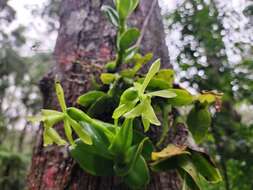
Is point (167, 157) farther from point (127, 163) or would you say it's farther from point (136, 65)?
point (136, 65)

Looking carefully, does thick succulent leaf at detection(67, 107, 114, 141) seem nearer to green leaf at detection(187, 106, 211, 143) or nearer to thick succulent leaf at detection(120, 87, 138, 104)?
thick succulent leaf at detection(120, 87, 138, 104)

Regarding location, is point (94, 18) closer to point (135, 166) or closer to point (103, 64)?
point (103, 64)

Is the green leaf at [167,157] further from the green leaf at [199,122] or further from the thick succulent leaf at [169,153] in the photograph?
the green leaf at [199,122]

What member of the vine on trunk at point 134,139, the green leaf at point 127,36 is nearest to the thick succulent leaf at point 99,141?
the vine on trunk at point 134,139

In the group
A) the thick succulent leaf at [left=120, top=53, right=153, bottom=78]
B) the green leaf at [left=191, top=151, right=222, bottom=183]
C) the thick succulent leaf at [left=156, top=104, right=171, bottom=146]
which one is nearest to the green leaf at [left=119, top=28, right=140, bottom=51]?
the thick succulent leaf at [left=120, top=53, right=153, bottom=78]

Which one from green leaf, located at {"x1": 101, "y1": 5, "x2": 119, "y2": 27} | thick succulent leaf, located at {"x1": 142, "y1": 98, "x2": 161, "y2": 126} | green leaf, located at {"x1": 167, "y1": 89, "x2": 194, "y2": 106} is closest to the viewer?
thick succulent leaf, located at {"x1": 142, "y1": 98, "x2": 161, "y2": 126}

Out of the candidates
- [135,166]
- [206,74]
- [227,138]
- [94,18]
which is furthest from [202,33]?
[135,166]

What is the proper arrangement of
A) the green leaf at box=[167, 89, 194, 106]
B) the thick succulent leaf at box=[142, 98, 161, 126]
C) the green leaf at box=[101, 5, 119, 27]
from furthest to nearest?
the green leaf at box=[101, 5, 119, 27] < the green leaf at box=[167, 89, 194, 106] < the thick succulent leaf at box=[142, 98, 161, 126]
